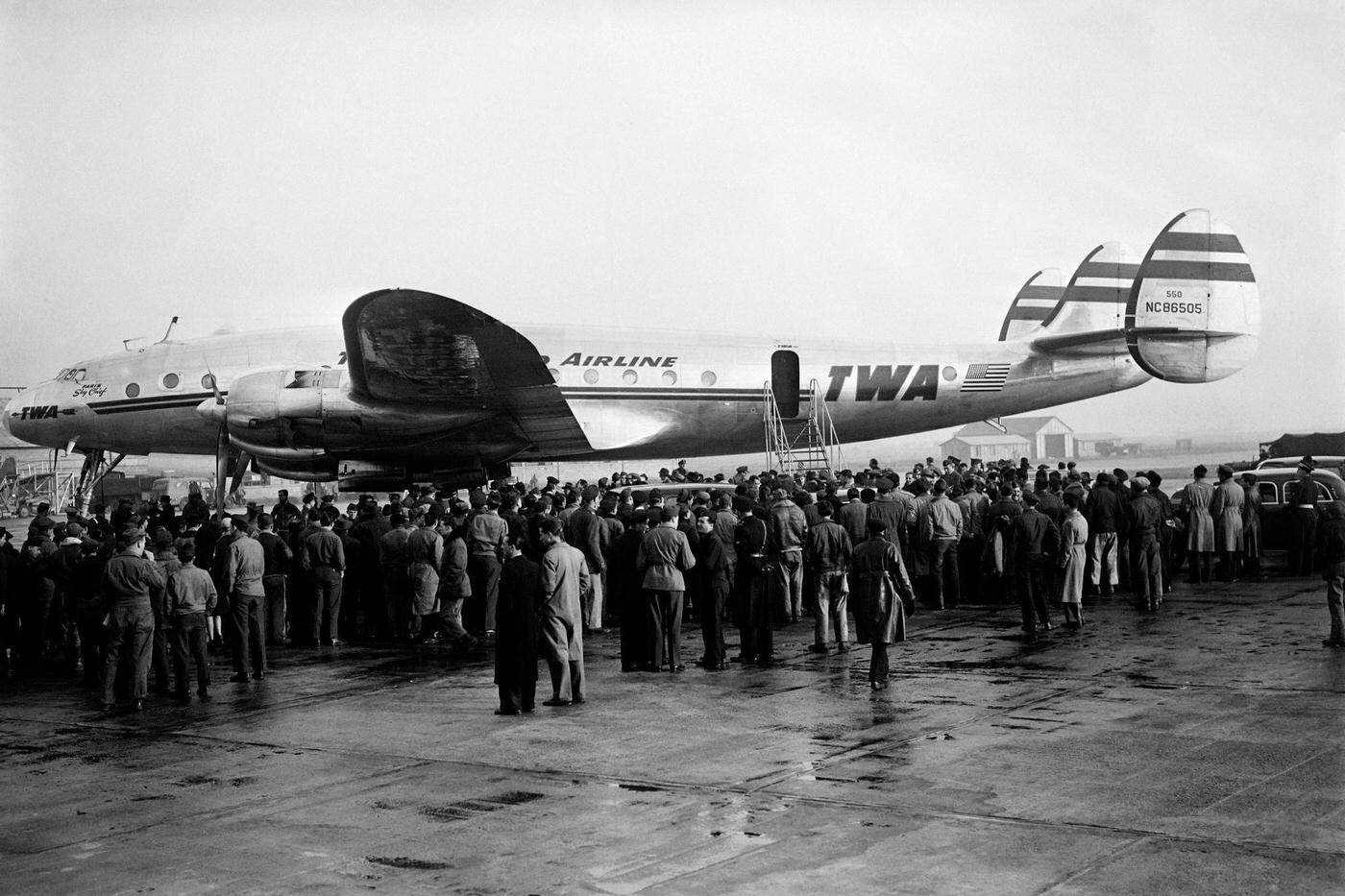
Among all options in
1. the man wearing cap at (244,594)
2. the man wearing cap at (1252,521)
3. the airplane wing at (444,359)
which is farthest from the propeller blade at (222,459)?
the man wearing cap at (1252,521)

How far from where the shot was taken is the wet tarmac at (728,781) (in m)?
5.57

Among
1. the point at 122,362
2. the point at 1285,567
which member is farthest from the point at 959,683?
the point at 122,362

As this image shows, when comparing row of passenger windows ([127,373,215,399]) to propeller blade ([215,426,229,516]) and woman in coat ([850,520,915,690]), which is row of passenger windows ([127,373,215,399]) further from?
woman in coat ([850,520,915,690])

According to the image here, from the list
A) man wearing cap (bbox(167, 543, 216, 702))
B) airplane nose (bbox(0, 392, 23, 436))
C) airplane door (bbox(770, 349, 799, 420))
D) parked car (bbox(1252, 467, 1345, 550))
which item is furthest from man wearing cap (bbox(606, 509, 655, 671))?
airplane nose (bbox(0, 392, 23, 436))

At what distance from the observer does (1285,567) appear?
59.3 feet

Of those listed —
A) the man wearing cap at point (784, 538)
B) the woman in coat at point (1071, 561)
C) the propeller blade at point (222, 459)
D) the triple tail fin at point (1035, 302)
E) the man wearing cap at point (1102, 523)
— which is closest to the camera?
the man wearing cap at point (784, 538)

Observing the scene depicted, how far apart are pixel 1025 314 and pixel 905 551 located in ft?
63.2

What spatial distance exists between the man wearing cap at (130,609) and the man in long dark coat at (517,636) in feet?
10.6

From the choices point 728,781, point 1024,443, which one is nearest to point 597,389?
point 728,781

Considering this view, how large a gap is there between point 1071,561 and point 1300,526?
5663 mm

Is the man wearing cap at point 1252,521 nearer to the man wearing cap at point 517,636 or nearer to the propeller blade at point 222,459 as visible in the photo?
the man wearing cap at point 517,636

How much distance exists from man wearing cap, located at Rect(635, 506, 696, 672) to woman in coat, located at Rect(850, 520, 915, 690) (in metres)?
1.60

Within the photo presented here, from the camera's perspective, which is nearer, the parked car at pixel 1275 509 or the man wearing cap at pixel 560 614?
the man wearing cap at pixel 560 614

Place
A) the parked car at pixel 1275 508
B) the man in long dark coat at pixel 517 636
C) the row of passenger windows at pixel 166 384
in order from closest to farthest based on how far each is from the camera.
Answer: the man in long dark coat at pixel 517 636 < the parked car at pixel 1275 508 < the row of passenger windows at pixel 166 384
